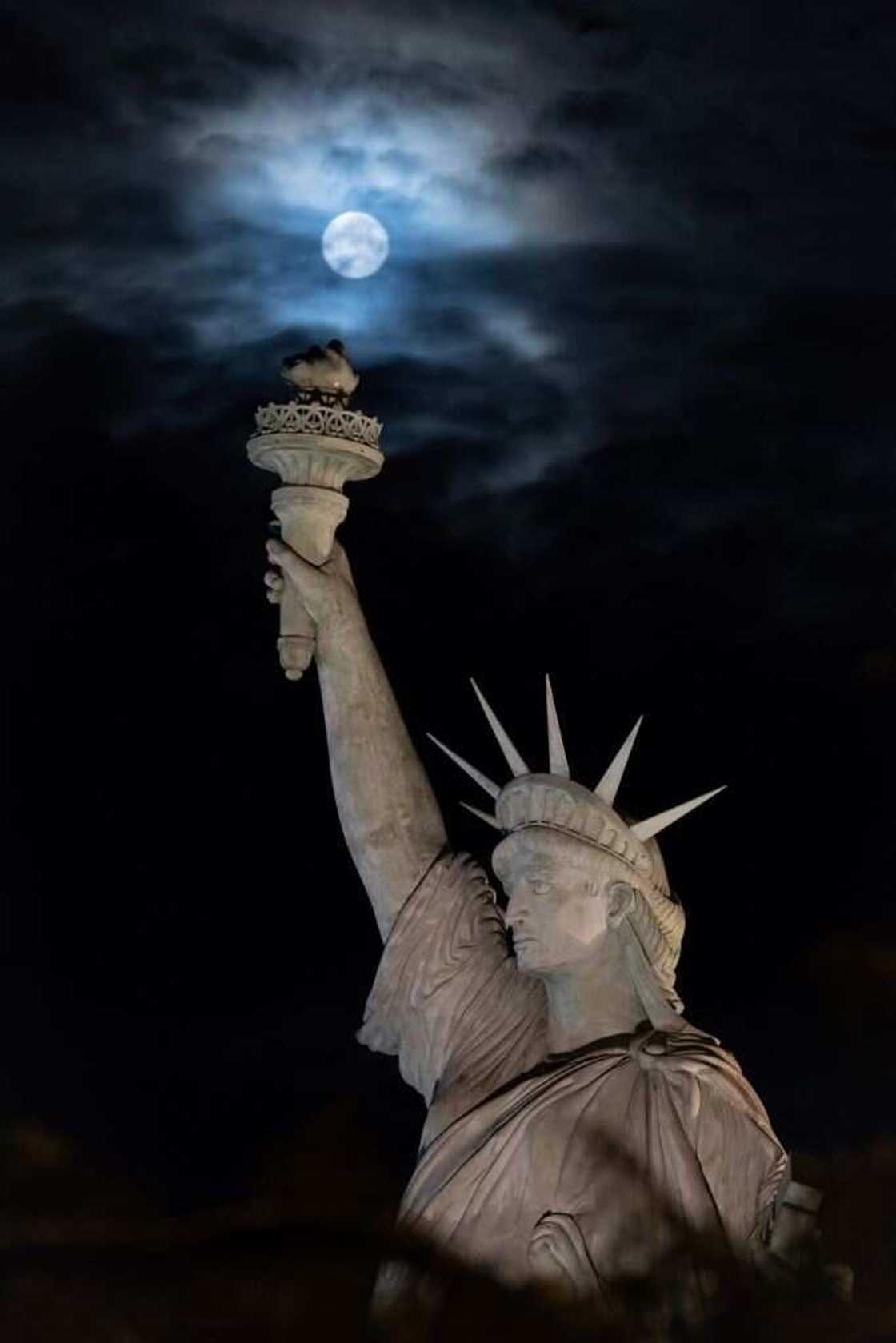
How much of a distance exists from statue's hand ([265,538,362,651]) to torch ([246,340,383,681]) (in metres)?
0.03

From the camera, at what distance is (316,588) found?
7.52 m

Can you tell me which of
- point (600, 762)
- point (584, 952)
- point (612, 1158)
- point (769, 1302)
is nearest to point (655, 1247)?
point (769, 1302)

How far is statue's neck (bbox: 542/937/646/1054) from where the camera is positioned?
7.00m

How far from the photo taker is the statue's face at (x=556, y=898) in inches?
273

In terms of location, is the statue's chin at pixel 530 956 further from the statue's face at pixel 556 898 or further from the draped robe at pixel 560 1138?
the draped robe at pixel 560 1138

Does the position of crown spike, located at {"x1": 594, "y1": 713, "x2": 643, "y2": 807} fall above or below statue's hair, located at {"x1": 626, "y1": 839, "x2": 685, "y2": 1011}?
above

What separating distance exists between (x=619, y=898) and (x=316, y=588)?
1.20 meters

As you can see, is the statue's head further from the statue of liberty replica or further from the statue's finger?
the statue's finger

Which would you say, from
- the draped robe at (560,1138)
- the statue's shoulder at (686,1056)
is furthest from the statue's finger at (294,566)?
the statue's shoulder at (686,1056)

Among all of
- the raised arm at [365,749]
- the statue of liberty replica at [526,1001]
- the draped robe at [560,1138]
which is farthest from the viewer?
the raised arm at [365,749]

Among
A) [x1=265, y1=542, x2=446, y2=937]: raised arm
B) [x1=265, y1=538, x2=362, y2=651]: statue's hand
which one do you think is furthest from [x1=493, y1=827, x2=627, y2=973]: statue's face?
[x1=265, y1=538, x2=362, y2=651]: statue's hand

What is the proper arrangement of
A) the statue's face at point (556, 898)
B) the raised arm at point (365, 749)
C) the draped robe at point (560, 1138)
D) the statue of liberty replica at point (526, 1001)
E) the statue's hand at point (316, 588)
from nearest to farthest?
the draped robe at point (560, 1138) → the statue of liberty replica at point (526, 1001) → the statue's face at point (556, 898) → the raised arm at point (365, 749) → the statue's hand at point (316, 588)

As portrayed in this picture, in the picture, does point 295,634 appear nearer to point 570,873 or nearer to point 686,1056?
point 570,873

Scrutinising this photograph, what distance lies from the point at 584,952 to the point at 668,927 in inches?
11.1
